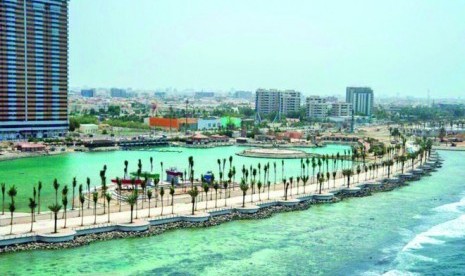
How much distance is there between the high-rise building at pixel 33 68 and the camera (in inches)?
2510

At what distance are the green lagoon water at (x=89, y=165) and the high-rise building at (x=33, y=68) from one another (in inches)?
357

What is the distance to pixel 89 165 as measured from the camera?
52.4m

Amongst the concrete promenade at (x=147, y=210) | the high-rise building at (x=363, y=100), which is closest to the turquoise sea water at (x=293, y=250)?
the concrete promenade at (x=147, y=210)

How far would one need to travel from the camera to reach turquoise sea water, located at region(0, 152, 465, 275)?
22.9 metres

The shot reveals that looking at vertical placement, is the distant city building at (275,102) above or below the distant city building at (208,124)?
above

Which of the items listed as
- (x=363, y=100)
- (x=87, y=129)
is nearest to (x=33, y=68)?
(x=87, y=129)

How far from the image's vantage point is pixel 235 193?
121 feet

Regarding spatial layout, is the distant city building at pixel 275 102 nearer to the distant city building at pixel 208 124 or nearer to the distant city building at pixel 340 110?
the distant city building at pixel 340 110

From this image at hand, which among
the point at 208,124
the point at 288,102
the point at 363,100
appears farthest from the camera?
the point at 363,100

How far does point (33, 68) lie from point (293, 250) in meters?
48.7

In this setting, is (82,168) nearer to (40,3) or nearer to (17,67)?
(17,67)

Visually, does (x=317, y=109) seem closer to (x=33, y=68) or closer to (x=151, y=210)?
(x=33, y=68)

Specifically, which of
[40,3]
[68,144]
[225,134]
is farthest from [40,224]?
[225,134]

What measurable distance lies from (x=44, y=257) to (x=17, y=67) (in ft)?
150
